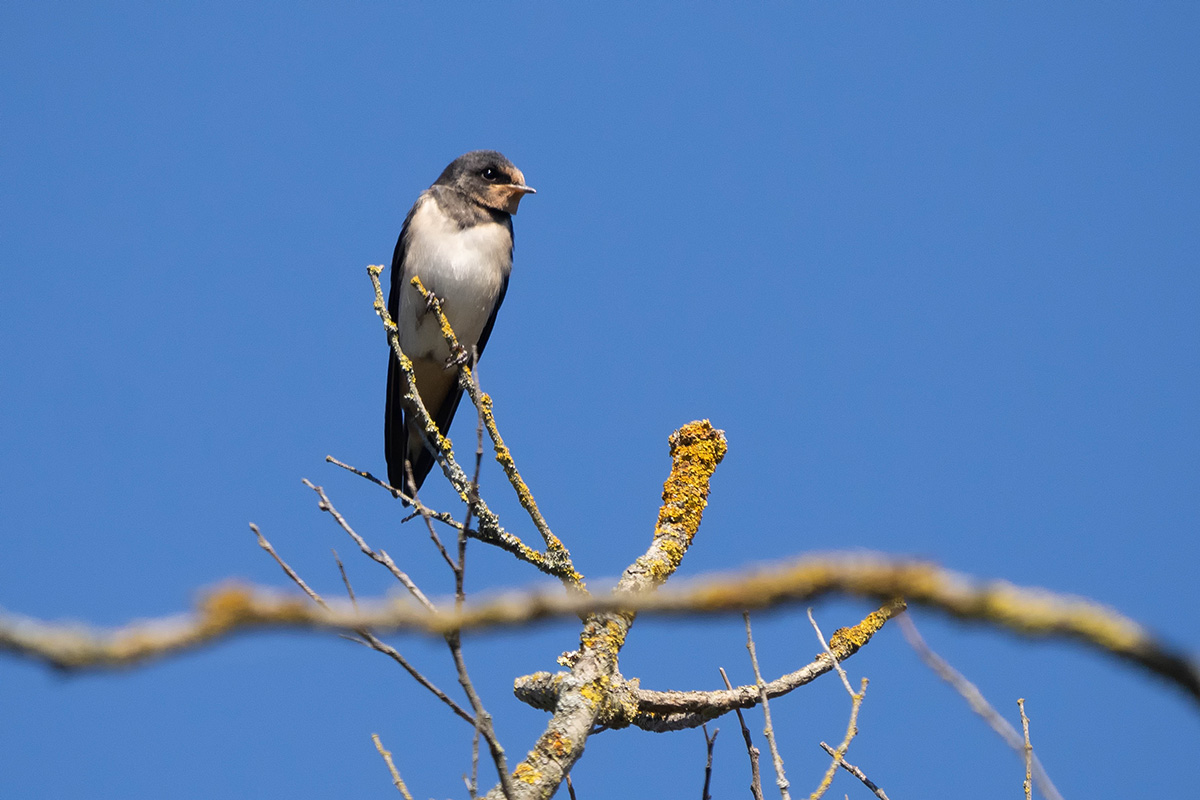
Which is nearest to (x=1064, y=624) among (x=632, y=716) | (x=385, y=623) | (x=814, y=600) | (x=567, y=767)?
(x=814, y=600)

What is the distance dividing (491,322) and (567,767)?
5.86 m

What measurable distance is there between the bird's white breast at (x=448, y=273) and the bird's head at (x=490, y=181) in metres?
0.22

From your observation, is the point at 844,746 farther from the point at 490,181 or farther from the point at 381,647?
the point at 490,181

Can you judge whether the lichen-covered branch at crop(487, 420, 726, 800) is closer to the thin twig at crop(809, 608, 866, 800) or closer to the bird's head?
the thin twig at crop(809, 608, 866, 800)

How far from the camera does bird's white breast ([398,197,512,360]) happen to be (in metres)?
A: 7.86

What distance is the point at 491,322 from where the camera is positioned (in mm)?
8820

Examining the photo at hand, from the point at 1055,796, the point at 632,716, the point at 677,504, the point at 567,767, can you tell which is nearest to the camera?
the point at 1055,796

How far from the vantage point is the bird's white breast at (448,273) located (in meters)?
7.86

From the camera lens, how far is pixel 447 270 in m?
7.84

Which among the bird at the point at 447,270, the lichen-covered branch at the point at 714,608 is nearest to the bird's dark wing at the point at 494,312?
the bird at the point at 447,270

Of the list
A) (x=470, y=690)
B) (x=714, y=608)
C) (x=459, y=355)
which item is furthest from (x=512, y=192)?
(x=714, y=608)

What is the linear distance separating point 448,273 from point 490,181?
37.3 inches

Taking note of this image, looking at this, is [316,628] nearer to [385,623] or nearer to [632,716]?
[385,623]

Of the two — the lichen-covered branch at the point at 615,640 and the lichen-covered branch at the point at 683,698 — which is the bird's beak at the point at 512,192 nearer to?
the lichen-covered branch at the point at 615,640
